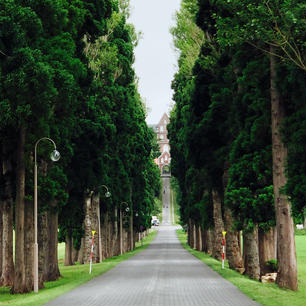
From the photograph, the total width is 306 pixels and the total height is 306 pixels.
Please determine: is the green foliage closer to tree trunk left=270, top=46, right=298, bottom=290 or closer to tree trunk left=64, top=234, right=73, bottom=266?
tree trunk left=270, top=46, right=298, bottom=290

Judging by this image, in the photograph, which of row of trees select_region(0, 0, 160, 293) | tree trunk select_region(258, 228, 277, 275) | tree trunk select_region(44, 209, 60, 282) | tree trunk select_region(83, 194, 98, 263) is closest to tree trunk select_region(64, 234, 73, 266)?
tree trunk select_region(83, 194, 98, 263)

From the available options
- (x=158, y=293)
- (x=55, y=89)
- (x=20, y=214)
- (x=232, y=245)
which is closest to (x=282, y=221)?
(x=158, y=293)

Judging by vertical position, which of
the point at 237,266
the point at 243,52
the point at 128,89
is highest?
the point at 128,89

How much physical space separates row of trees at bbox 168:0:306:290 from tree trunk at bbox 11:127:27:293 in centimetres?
743

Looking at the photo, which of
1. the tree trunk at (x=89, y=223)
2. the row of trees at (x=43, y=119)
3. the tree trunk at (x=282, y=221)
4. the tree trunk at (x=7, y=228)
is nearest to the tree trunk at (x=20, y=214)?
the row of trees at (x=43, y=119)

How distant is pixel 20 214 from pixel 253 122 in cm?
891

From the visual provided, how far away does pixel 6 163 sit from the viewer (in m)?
22.0

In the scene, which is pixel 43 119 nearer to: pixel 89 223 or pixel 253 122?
pixel 253 122

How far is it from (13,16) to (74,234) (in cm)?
2691

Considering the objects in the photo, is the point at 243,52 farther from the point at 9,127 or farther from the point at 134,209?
the point at 134,209

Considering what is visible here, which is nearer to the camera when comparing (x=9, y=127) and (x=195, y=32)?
(x=9, y=127)

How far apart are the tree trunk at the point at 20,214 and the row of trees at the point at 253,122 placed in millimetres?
7432

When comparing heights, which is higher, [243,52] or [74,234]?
[243,52]

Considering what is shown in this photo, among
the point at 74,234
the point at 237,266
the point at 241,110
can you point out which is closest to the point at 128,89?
the point at 74,234
